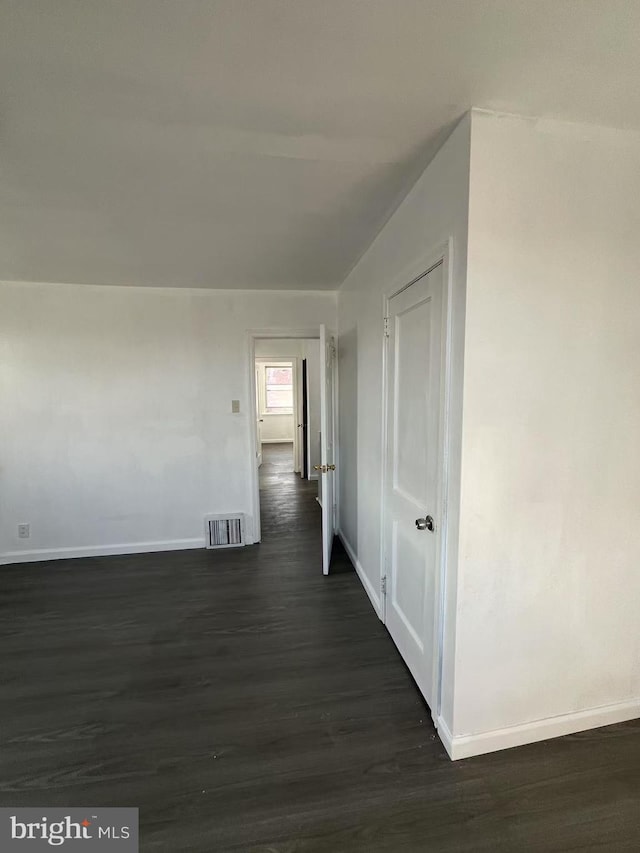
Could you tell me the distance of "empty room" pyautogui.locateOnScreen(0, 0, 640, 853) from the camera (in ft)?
3.55

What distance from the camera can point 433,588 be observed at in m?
1.68

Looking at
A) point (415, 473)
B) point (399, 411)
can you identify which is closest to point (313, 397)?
point (399, 411)

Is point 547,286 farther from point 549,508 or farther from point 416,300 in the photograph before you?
point 549,508

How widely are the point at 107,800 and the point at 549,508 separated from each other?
6.39ft

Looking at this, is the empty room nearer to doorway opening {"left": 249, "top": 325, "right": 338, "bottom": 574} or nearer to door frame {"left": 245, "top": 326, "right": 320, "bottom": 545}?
doorway opening {"left": 249, "top": 325, "right": 338, "bottom": 574}

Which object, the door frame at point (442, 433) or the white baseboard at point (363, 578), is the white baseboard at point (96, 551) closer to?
the white baseboard at point (363, 578)

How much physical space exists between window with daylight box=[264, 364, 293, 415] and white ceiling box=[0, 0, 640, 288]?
7814 millimetres

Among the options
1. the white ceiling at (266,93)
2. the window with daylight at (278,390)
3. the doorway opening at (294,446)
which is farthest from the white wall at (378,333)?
the window with daylight at (278,390)

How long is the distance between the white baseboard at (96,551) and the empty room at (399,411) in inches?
39.3

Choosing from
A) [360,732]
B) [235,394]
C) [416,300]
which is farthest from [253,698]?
[235,394]

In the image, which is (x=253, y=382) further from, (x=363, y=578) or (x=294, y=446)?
(x=294, y=446)

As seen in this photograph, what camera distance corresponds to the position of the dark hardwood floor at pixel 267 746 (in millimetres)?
1318

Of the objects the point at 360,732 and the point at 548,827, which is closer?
the point at 548,827

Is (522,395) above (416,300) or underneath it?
underneath
